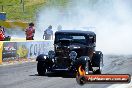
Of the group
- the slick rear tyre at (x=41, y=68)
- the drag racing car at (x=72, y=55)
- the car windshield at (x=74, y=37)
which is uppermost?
the car windshield at (x=74, y=37)

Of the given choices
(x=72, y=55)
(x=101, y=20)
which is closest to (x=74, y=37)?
(x=72, y=55)

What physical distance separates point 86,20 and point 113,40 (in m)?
16.2

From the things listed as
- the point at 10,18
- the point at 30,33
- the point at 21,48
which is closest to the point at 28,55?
the point at 21,48

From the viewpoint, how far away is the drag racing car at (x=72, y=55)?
17.6 m

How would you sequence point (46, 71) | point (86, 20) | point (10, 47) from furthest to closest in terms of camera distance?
point (86, 20), point (10, 47), point (46, 71)

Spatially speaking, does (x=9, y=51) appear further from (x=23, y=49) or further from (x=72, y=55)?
(x=72, y=55)

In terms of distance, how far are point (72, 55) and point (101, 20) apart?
3769cm

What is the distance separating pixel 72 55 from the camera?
58.0 ft

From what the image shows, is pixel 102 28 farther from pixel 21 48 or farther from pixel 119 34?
pixel 21 48

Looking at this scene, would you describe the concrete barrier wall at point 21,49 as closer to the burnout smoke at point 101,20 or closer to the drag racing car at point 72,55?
the burnout smoke at point 101,20

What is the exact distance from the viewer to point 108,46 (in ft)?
127

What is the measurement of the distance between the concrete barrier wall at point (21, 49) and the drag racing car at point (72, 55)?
7.17 metres

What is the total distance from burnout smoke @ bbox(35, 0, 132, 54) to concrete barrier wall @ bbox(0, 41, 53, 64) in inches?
247

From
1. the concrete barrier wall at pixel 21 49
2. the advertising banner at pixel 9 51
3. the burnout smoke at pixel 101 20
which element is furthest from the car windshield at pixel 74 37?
the burnout smoke at pixel 101 20
